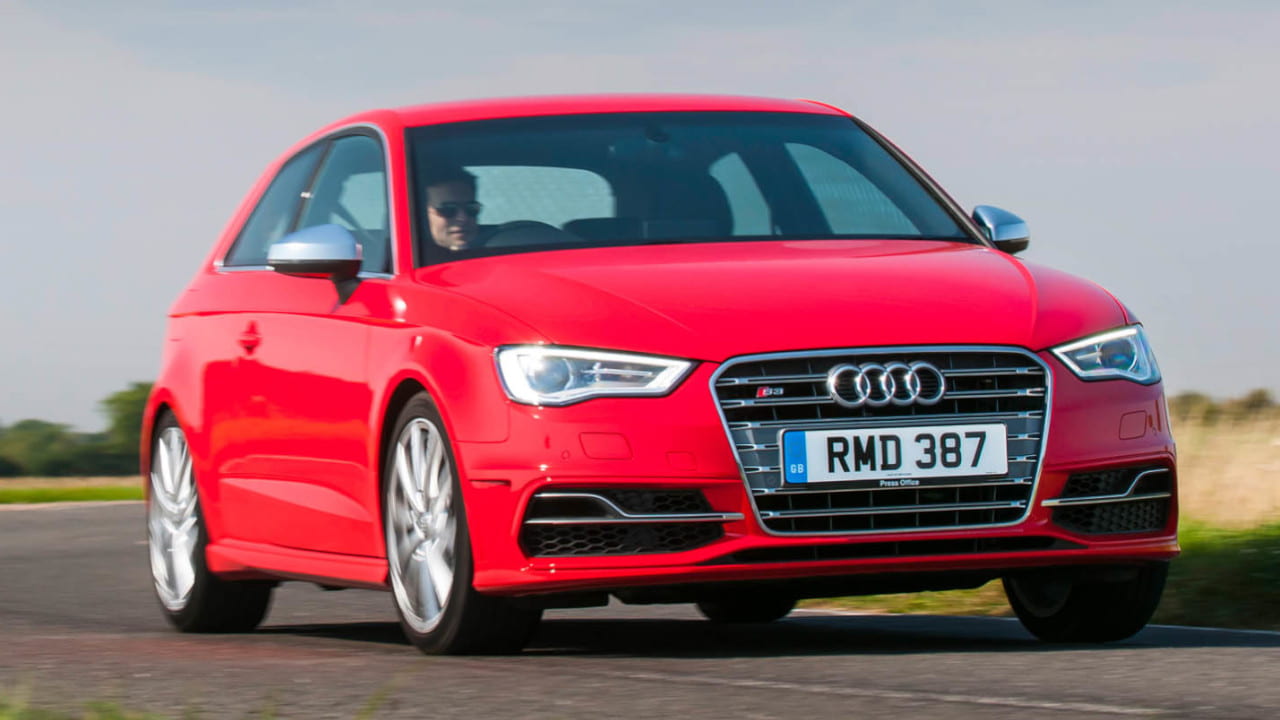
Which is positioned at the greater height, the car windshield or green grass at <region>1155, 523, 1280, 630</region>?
the car windshield

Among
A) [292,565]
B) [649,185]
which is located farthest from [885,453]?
[292,565]

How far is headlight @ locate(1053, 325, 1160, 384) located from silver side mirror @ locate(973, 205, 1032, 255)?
88 cm

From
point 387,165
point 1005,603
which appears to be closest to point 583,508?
point 387,165

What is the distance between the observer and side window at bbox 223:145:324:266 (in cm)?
876

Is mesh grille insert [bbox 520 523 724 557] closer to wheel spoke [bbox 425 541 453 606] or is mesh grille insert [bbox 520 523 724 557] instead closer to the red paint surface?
the red paint surface

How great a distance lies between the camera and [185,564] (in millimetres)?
8898

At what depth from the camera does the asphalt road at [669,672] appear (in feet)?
17.7

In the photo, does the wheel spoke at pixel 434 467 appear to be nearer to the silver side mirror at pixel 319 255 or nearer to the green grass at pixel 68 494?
the silver side mirror at pixel 319 255

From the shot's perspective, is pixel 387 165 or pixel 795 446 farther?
pixel 387 165

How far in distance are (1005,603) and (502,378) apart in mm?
3932

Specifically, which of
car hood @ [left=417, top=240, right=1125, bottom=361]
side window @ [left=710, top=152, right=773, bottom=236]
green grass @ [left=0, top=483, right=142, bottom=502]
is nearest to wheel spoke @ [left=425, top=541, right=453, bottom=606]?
car hood @ [left=417, top=240, right=1125, bottom=361]

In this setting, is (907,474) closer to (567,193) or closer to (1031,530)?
(1031,530)

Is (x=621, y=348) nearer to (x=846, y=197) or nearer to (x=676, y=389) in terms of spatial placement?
(x=676, y=389)

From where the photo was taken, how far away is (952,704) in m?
5.39
